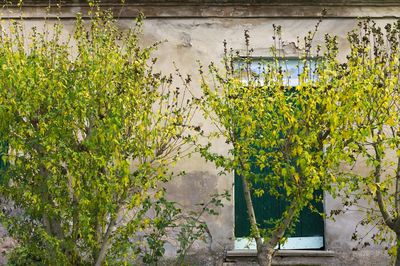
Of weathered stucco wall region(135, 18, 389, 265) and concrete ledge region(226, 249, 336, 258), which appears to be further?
weathered stucco wall region(135, 18, 389, 265)

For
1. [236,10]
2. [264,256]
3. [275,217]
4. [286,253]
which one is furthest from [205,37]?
[264,256]

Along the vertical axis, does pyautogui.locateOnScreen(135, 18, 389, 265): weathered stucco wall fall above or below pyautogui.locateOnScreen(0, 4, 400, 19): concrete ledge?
below

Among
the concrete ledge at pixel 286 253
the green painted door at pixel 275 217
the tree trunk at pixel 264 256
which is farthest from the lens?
the green painted door at pixel 275 217

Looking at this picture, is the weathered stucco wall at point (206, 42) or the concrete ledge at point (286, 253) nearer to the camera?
the concrete ledge at point (286, 253)

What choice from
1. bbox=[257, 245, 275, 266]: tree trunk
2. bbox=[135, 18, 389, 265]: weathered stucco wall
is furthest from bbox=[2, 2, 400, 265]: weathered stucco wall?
bbox=[257, 245, 275, 266]: tree trunk

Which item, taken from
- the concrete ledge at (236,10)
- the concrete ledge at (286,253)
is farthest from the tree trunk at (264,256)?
the concrete ledge at (236,10)

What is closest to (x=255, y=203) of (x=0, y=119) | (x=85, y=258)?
(x=85, y=258)

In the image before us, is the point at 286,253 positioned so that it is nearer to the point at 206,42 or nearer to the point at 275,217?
the point at 275,217

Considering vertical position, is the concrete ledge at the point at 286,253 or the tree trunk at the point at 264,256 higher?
the tree trunk at the point at 264,256

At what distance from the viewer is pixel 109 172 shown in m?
6.35

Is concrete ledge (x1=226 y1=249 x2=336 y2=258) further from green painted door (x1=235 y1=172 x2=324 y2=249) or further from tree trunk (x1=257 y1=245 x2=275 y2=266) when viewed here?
tree trunk (x1=257 y1=245 x2=275 y2=266)

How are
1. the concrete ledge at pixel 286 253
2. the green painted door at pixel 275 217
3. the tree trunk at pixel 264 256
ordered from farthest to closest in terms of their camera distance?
1. the green painted door at pixel 275 217
2. the concrete ledge at pixel 286 253
3. the tree trunk at pixel 264 256

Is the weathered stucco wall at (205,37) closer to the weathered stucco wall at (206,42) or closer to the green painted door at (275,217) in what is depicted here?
the weathered stucco wall at (206,42)

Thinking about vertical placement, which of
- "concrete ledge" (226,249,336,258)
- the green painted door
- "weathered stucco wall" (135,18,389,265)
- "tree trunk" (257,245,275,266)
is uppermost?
"weathered stucco wall" (135,18,389,265)
